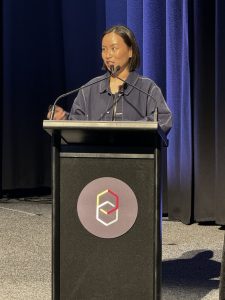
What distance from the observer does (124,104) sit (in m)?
2.57

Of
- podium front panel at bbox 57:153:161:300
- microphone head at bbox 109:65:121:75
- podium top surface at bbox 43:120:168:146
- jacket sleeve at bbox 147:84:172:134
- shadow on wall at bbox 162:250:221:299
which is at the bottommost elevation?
shadow on wall at bbox 162:250:221:299

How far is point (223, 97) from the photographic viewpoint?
4.87 m

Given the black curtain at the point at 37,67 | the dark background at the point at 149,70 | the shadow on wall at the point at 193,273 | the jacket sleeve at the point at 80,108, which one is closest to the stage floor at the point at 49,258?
the shadow on wall at the point at 193,273

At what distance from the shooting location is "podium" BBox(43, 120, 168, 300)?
226 centimetres

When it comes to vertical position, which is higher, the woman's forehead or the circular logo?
the woman's forehead

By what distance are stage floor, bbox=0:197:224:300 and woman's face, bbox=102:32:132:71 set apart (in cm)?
106

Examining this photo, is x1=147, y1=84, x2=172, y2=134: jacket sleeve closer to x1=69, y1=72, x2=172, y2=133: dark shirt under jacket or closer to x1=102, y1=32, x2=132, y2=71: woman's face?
x1=69, y1=72, x2=172, y2=133: dark shirt under jacket

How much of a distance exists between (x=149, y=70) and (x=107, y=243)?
10.1 ft

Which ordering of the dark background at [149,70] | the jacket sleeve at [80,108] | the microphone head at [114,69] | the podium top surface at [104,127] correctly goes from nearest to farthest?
1. the podium top surface at [104,127]
2. the microphone head at [114,69]
3. the jacket sleeve at [80,108]
4. the dark background at [149,70]

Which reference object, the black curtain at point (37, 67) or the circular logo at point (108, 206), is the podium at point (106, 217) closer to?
the circular logo at point (108, 206)

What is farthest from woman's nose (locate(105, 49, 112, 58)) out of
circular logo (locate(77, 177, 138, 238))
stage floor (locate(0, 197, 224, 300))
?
stage floor (locate(0, 197, 224, 300))

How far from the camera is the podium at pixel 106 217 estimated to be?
89.0 inches

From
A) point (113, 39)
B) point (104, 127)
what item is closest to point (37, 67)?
point (113, 39)

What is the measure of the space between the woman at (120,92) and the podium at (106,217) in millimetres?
271
